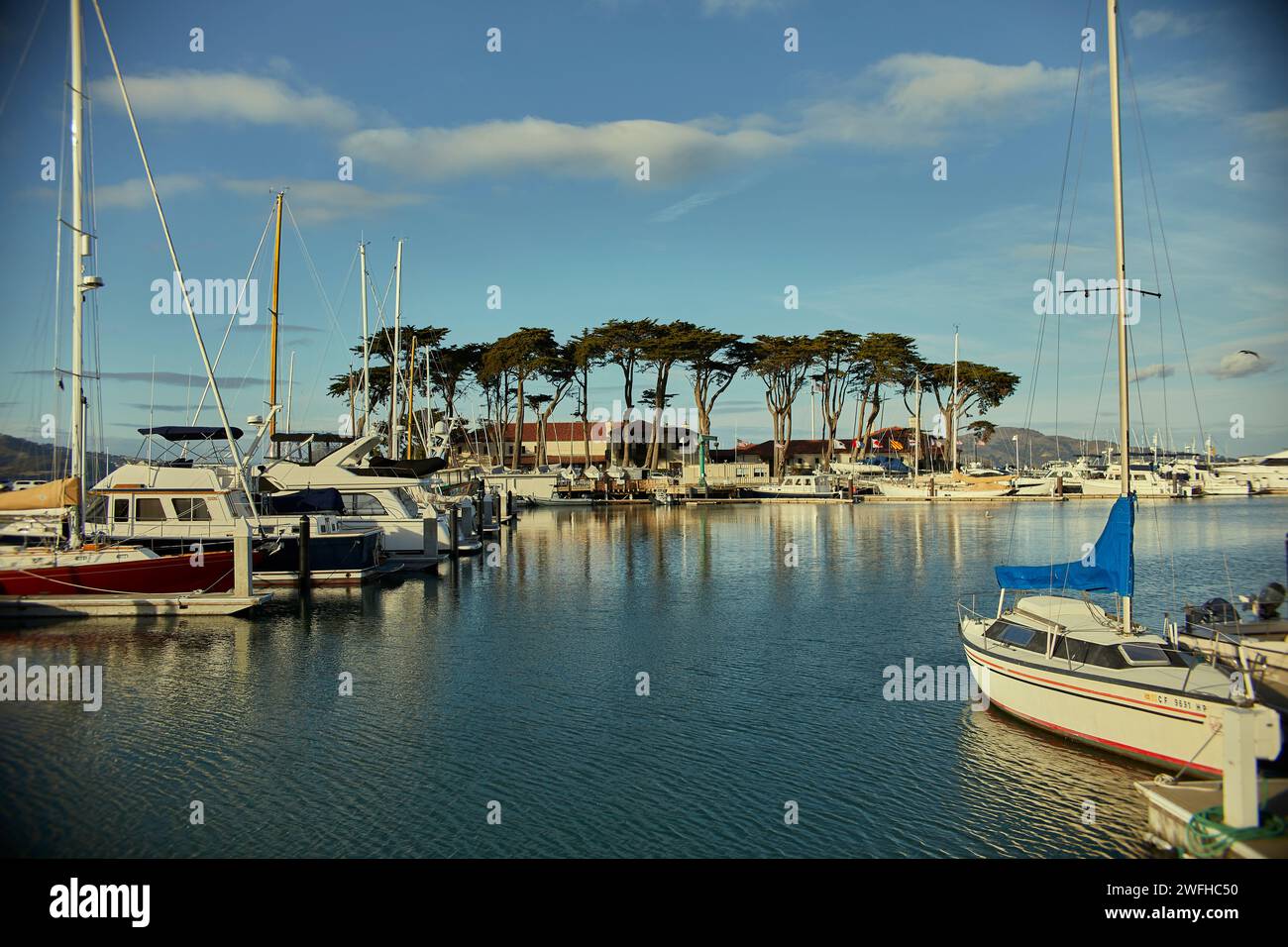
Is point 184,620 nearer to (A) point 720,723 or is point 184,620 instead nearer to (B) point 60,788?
(B) point 60,788

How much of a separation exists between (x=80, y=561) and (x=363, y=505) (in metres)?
12.9

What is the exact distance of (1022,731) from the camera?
1570 cm

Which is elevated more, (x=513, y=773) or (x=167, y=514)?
(x=167, y=514)

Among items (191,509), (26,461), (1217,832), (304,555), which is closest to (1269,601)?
(1217,832)

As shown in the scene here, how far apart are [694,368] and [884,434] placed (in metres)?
36.4

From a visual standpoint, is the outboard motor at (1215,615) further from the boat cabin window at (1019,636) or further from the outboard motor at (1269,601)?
the boat cabin window at (1019,636)

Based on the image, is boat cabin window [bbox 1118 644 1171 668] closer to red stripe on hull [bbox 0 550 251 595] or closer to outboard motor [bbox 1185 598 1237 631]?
outboard motor [bbox 1185 598 1237 631]

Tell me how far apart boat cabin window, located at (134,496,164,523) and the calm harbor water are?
210 inches

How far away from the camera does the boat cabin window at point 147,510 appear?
30.2 meters

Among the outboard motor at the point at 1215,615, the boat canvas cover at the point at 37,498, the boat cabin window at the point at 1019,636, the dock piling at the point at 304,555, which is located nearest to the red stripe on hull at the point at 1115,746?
the boat cabin window at the point at 1019,636

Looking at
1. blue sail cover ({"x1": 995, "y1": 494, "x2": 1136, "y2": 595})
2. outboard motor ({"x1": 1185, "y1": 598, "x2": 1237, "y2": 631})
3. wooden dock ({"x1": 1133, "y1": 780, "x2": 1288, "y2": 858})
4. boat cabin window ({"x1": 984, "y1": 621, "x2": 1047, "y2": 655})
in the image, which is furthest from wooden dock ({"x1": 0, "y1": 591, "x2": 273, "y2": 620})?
outboard motor ({"x1": 1185, "y1": 598, "x2": 1237, "y2": 631})

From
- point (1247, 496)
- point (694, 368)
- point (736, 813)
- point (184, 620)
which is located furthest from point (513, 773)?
point (1247, 496)

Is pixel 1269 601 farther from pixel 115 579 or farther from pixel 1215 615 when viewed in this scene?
pixel 115 579
